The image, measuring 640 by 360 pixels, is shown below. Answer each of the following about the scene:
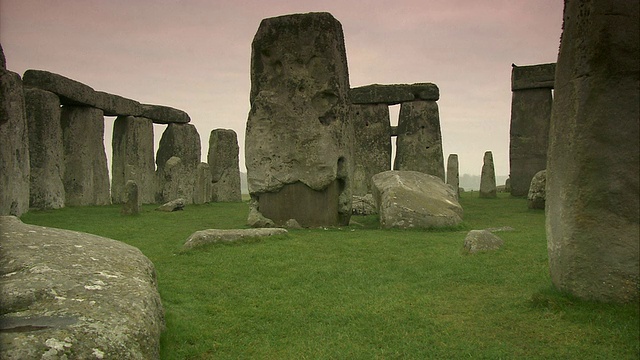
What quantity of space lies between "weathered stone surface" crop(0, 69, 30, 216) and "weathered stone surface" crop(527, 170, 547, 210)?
42.2ft

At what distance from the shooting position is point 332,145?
457 inches

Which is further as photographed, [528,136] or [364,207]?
[528,136]

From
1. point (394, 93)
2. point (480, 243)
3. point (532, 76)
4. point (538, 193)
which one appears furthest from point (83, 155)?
point (532, 76)

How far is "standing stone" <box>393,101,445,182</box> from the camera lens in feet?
71.3

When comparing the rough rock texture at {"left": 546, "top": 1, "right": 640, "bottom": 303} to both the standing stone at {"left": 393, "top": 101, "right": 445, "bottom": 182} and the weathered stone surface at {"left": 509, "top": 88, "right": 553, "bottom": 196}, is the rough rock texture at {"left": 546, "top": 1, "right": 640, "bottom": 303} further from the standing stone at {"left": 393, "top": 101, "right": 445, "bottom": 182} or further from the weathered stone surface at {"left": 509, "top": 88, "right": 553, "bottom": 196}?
the weathered stone surface at {"left": 509, "top": 88, "right": 553, "bottom": 196}

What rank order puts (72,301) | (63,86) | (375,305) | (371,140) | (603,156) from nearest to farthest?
(72,301) < (603,156) < (375,305) < (63,86) < (371,140)

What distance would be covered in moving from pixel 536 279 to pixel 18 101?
11674mm

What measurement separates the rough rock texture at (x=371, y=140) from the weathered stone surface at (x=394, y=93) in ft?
1.01

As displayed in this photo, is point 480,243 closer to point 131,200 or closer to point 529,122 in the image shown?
point 131,200

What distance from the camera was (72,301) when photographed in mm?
3312

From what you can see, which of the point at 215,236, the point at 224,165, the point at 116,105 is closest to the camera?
the point at 215,236

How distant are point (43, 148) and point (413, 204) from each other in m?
10.7

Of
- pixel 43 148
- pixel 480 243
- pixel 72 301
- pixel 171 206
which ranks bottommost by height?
pixel 171 206

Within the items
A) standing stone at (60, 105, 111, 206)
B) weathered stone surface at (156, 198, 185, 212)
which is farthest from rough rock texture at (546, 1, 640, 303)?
standing stone at (60, 105, 111, 206)
